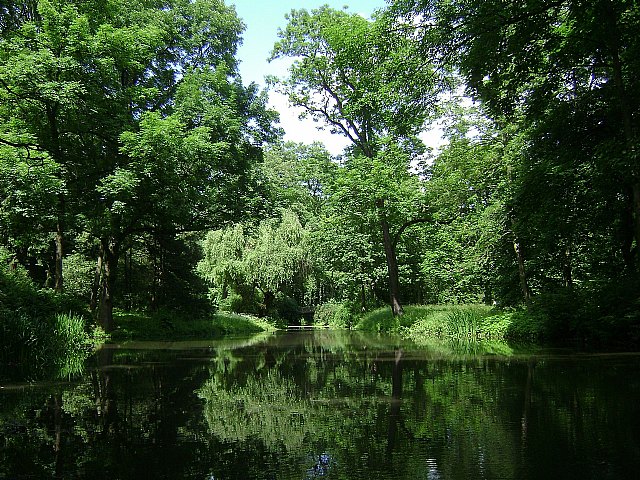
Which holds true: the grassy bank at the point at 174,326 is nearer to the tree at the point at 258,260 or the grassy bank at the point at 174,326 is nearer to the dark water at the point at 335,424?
the tree at the point at 258,260

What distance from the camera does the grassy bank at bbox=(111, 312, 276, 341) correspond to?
719 inches

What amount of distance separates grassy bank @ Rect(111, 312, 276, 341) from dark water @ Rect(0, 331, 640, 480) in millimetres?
11121

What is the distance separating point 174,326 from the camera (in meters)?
20.9

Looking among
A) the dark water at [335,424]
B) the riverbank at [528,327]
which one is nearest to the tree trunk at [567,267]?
the riverbank at [528,327]

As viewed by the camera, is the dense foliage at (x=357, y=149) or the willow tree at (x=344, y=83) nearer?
the dense foliage at (x=357, y=149)

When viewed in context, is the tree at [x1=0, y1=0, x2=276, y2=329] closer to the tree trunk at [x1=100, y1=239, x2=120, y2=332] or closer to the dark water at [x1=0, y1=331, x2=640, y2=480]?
the tree trunk at [x1=100, y1=239, x2=120, y2=332]

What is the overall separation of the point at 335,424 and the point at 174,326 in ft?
59.1

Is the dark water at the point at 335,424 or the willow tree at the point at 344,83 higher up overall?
the willow tree at the point at 344,83

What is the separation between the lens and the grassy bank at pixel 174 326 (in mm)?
18266

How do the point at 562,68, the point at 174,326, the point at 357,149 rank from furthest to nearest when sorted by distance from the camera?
the point at 357,149
the point at 174,326
the point at 562,68

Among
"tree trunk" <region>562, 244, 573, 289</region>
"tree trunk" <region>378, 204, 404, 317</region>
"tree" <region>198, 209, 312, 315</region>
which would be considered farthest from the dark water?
"tree" <region>198, 209, 312, 315</region>

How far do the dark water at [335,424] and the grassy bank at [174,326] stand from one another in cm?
1112

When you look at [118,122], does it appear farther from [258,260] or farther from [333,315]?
[333,315]

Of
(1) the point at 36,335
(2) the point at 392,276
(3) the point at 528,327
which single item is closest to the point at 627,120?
(3) the point at 528,327
